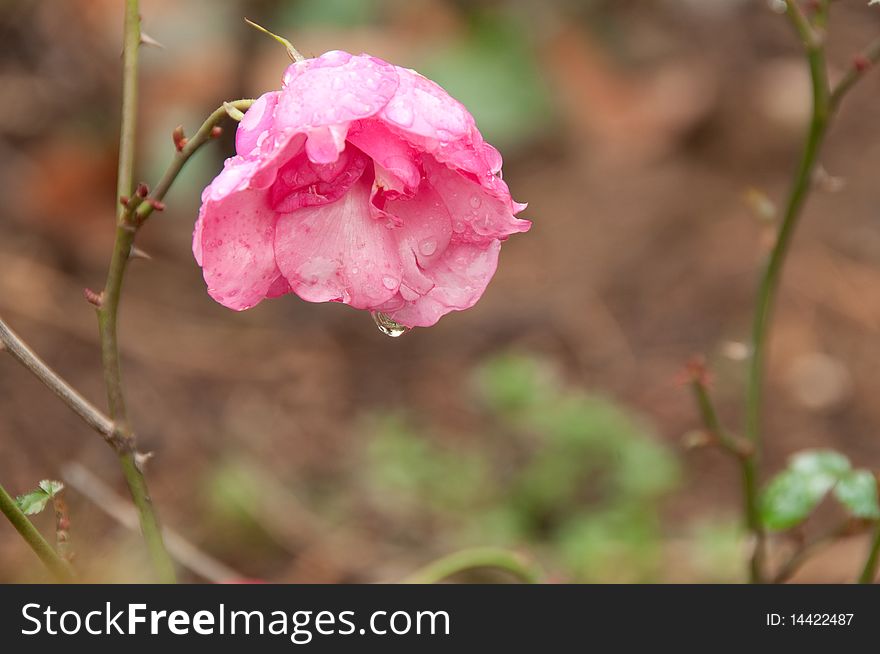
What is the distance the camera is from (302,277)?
0.89 meters

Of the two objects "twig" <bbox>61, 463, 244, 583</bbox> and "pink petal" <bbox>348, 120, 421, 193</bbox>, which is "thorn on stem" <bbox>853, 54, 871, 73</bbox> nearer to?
"pink petal" <bbox>348, 120, 421, 193</bbox>

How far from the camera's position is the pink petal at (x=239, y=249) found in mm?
862

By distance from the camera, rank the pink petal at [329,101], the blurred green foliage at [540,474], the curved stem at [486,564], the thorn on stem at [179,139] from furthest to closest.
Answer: the blurred green foliage at [540,474] < the curved stem at [486,564] < the thorn on stem at [179,139] < the pink petal at [329,101]

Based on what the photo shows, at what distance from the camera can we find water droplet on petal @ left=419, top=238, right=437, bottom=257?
92 centimetres

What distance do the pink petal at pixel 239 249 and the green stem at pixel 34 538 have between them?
0.26 m

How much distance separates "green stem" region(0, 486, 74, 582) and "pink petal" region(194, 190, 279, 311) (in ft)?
0.85

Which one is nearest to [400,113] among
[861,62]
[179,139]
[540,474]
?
[179,139]

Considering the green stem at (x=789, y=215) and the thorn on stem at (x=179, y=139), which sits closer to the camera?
the thorn on stem at (x=179, y=139)

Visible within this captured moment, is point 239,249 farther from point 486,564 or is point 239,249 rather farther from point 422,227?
point 486,564

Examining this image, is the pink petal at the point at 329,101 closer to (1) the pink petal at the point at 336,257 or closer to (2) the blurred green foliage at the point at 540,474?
(1) the pink petal at the point at 336,257

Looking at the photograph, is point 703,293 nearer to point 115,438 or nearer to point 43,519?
point 43,519

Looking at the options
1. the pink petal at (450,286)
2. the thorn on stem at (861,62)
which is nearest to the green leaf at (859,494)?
the thorn on stem at (861,62)

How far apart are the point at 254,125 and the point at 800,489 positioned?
87cm

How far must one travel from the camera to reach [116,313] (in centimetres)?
95
